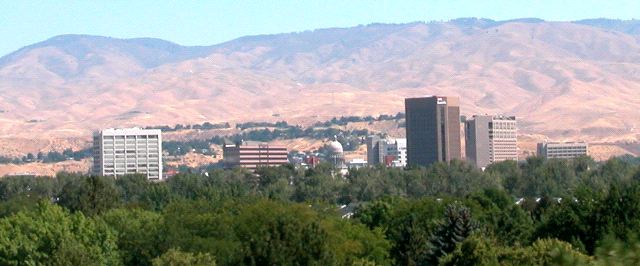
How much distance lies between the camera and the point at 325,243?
5603cm

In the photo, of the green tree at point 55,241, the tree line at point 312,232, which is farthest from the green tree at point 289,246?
the green tree at point 55,241

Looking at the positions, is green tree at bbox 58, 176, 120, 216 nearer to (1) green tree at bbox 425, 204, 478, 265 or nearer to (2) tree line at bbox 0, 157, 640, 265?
(2) tree line at bbox 0, 157, 640, 265

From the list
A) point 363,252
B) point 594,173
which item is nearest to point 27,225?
point 363,252

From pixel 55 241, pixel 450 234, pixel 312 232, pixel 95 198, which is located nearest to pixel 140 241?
pixel 55 241

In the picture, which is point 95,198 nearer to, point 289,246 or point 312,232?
point 312,232

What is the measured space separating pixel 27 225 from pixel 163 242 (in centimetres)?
931

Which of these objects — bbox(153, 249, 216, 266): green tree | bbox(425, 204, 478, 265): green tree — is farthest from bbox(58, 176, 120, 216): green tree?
bbox(425, 204, 478, 265): green tree

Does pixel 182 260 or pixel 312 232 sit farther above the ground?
pixel 312 232

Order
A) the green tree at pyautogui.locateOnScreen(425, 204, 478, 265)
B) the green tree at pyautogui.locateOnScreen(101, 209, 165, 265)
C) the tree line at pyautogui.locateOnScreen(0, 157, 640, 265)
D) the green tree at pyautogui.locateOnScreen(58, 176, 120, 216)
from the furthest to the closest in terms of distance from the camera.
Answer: the green tree at pyautogui.locateOnScreen(58, 176, 120, 216) → the green tree at pyautogui.locateOnScreen(101, 209, 165, 265) → the green tree at pyautogui.locateOnScreen(425, 204, 478, 265) → the tree line at pyautogui.locateOnScreen(0, 157, 640, 265)

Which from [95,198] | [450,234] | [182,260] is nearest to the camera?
[182,260]

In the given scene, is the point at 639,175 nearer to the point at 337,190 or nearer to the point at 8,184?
the point at 337,190

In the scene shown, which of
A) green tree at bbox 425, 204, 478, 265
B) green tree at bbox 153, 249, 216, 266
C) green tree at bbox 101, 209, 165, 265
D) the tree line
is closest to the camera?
green tree at bbox 153, 249, 216, 266

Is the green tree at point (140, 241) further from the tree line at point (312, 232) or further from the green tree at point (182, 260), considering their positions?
the green tree at point (182, 260)

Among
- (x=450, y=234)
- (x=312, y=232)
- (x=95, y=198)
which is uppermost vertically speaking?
(x=95, y=198)
